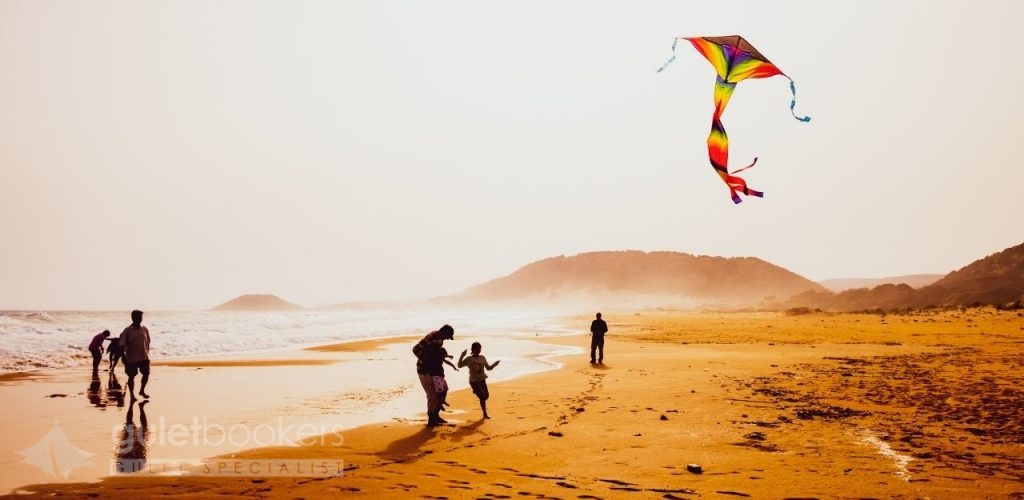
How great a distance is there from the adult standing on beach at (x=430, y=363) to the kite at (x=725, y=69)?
209 inches

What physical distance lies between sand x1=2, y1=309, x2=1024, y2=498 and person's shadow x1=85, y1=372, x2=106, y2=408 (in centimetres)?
642

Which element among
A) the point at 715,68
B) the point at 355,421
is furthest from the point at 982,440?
the point at 355,421

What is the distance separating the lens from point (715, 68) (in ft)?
35.8

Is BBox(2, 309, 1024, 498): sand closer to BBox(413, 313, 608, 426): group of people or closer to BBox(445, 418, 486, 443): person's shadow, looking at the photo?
BBox(445, 418, 486, 443): person's shadow

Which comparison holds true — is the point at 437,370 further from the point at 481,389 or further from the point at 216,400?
the point at 216,400

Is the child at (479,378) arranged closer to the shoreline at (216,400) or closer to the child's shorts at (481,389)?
the child's shorts at (481,389)

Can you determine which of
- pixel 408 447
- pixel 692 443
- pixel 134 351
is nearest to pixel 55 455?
pixel 408 447

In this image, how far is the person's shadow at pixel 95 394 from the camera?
13578 mm

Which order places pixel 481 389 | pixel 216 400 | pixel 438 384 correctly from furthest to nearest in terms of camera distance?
pixel 216 400, pixel 481 389, pixel 438 384

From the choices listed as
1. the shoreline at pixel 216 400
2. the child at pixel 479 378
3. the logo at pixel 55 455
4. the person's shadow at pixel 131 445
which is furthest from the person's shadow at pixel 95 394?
the child at pixel 479 378

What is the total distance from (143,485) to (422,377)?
17.0 ft

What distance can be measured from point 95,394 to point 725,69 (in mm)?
14857

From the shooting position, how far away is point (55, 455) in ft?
28.9

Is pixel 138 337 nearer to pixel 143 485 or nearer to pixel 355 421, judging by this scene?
pixel 355 421
